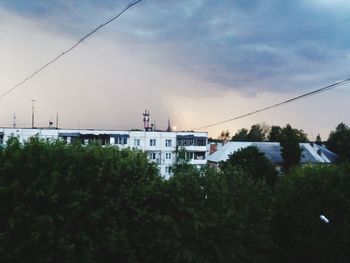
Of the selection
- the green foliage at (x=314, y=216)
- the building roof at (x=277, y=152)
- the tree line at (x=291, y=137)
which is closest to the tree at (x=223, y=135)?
the tree line at (x=291, y=137)

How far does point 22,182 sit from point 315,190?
13167 millimetres

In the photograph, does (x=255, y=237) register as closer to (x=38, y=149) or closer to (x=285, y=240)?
(x=285, y=240)

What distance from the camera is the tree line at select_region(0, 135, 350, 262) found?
12758 millimetres

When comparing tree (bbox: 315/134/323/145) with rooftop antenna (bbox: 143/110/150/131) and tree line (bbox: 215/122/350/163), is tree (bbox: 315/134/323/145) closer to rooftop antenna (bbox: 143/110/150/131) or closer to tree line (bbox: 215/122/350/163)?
tree line (bbox: 215/122/350/163)

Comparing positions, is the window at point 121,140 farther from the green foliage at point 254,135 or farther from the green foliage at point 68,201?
the green foliage at point 254,135

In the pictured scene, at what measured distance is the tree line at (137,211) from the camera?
1276 centimetres

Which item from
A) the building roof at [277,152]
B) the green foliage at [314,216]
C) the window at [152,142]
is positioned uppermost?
the window at [152,142]

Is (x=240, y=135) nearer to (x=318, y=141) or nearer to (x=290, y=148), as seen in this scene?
(x=318, y=141)

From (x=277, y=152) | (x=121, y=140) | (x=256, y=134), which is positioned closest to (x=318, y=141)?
(x=256, y=134)

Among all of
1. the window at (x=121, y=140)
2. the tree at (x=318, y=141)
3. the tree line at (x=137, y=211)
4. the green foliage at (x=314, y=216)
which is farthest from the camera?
the tree at (x=318, y=141)

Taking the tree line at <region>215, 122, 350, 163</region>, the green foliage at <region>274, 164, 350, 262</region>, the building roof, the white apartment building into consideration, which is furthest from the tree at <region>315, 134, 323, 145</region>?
the green foliage at <region>274, 164, 350, 262</region>

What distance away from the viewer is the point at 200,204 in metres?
15.9

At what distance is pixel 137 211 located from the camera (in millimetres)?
14578

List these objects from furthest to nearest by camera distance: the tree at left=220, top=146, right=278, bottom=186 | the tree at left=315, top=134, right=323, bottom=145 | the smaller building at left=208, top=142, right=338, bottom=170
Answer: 1. the tree at left=315, top=134, right=323, bottom=145
2. the smaller building at left=208, top=142, right=338, bottom=170
3. the tree at left=220, top=146, right=278, bottom=186
